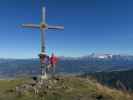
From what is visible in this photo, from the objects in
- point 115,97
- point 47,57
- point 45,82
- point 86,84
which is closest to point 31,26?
point 47,57

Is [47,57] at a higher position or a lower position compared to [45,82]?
higher

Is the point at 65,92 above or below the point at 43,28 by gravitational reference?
below

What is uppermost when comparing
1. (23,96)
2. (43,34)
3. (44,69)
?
(43,34)

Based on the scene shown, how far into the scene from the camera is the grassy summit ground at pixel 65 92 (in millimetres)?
18266

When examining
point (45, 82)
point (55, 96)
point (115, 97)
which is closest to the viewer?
point (115, 97)

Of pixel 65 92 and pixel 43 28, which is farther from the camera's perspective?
pixel 43 28

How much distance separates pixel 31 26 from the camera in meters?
26.7

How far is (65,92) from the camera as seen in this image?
20672 mm

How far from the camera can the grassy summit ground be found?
18266 millimetres

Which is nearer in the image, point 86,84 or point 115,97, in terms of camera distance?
point 115,97

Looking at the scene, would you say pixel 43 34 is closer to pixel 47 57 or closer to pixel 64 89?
pixel 47 57

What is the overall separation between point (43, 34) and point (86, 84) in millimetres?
6862

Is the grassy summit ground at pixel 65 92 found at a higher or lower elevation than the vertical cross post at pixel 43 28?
lower

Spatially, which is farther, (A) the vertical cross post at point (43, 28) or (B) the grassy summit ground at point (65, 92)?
(A) the vertical cross post at point (43, 28)
